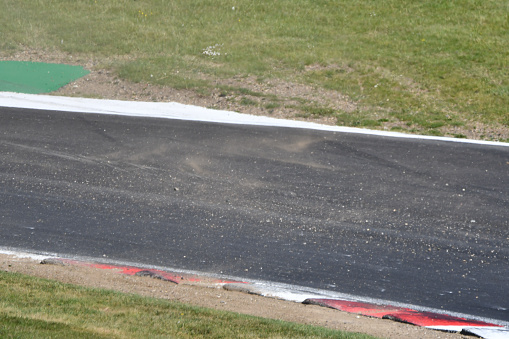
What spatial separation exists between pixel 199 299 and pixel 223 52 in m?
12.1

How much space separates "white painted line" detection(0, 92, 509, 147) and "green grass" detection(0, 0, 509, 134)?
1.05 metres

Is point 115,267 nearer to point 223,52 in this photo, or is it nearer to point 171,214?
point 171,214

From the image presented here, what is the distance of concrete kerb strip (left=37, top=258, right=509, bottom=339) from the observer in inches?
221

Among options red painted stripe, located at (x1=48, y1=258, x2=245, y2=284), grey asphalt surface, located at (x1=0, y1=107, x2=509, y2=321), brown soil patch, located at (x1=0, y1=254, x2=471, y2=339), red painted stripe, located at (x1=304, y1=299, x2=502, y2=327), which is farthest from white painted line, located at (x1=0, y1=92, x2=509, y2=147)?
brown soil patch, located at (x1=0, y1=254, x2=471, y2=339)

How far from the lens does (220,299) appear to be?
594 centimetres

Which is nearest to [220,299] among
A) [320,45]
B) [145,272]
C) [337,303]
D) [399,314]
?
[145,272]

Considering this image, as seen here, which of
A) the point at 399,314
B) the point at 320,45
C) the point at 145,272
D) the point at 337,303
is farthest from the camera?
the point at 320,45

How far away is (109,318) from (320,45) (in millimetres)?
13874

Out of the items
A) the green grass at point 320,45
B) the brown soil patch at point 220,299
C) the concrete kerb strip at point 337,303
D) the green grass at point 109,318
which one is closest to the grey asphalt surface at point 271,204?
the concrete kerb strip at point 337,303

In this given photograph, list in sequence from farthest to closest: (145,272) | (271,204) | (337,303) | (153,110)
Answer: (153,110) < (271,204) < (145,272) < (337,303)

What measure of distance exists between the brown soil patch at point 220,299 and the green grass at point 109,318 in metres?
0.31

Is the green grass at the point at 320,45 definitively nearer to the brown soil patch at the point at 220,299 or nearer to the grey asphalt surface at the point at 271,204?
the grey asphalt surface at the point at 271,204

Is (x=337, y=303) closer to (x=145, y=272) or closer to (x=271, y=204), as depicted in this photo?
(x=145, y=272)

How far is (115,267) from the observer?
666 centimetres
